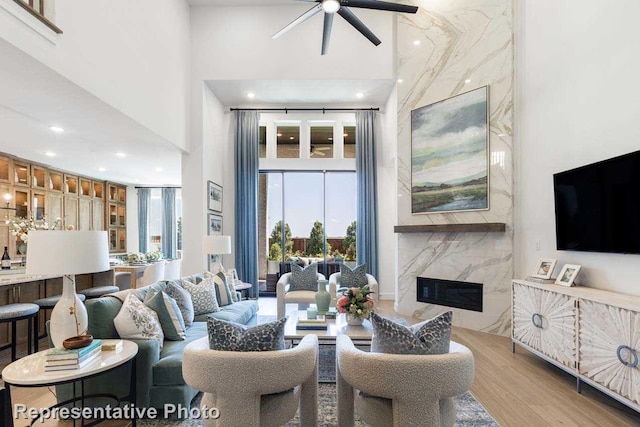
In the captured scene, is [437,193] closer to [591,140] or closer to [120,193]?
[591,140]

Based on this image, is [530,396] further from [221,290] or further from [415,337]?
[221,290]

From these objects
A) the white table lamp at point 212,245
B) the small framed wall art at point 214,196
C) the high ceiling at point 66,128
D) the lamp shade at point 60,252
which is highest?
the high ceiling at point 66,128

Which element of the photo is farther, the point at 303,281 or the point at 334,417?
the point at 303,281

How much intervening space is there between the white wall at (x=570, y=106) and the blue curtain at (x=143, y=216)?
30.9 ft

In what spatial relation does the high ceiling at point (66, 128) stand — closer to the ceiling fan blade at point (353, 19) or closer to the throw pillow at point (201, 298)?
the throw pillow at point (201, 298)

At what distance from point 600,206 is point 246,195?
541cm

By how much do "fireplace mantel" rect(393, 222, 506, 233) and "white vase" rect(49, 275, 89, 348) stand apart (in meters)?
4.26

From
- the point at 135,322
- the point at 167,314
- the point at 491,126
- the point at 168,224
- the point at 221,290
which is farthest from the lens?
the point at 168,224

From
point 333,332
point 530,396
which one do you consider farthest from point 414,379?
point 530,396

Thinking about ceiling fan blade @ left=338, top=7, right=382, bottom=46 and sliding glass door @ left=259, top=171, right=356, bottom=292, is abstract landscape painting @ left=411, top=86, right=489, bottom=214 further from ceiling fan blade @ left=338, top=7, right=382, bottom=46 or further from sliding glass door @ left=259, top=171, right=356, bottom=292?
sliding glass door @ left=259, top=171, right=356, bottom=292

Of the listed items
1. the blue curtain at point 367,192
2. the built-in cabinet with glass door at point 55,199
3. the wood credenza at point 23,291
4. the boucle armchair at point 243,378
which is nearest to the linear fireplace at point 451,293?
the blue curtain at point 367,192

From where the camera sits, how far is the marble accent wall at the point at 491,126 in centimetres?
446

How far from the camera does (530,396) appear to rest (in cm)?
277

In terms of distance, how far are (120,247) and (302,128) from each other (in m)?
6.41
